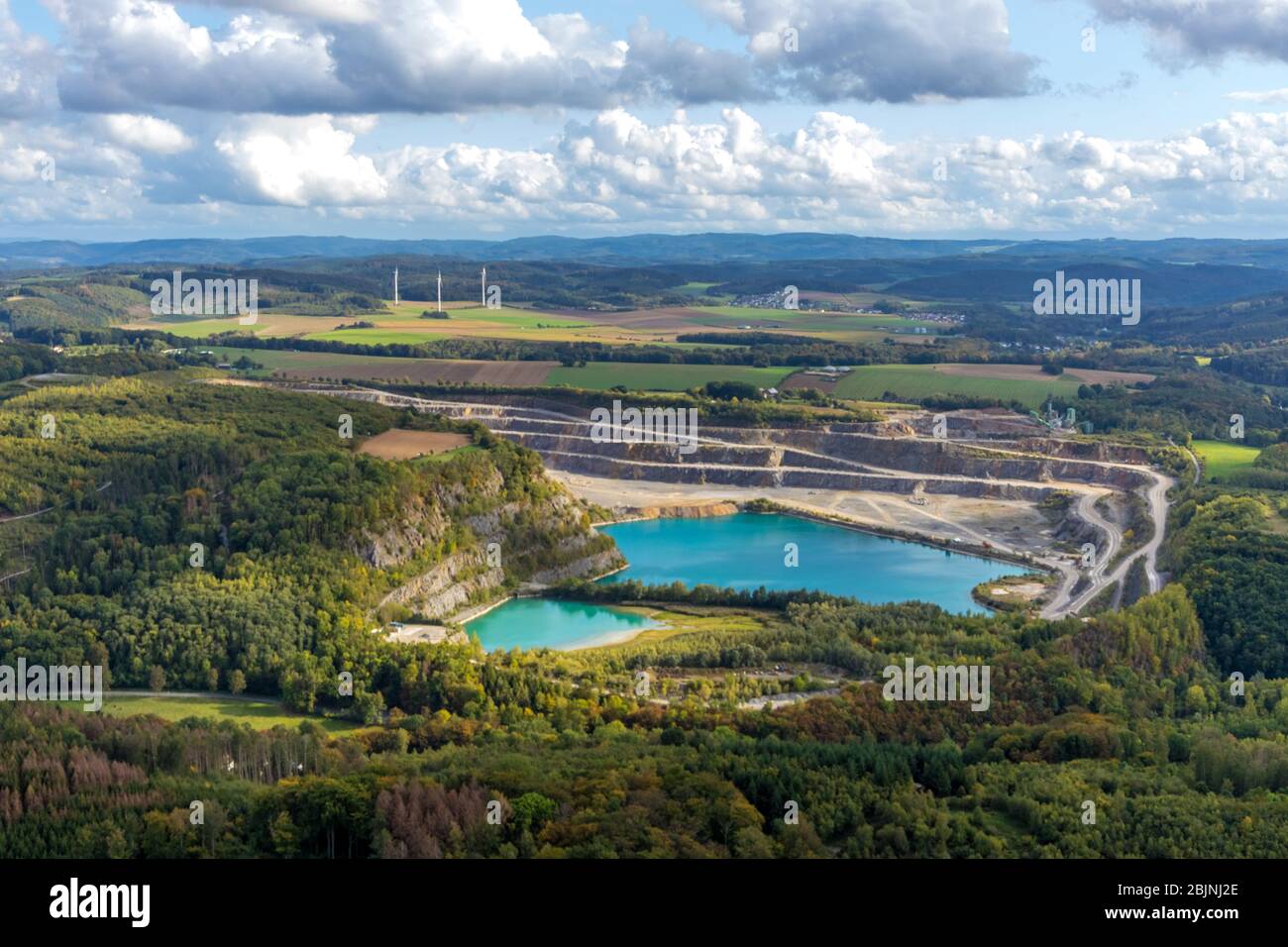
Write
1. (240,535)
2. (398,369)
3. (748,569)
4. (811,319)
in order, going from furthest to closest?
(811,319)
(398,369)
(748,569)
(240,535)

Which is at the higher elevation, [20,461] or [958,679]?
[20,461]

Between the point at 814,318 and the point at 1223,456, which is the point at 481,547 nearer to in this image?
the point at 1223,456

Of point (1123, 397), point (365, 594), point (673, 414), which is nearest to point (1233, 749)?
point (365, 594)

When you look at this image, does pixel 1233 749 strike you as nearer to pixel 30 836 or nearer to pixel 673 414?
pixel 30 836

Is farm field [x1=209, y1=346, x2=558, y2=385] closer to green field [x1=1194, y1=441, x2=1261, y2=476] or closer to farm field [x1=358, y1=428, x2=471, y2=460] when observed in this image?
farm field [x1=358, y1=428, x2=471, y2=460]

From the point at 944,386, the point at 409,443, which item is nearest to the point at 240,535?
the point at 409,443

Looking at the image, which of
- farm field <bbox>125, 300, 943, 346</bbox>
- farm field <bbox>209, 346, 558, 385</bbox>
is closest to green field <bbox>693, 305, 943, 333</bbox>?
farm field <bbox>125, 300, 943, 346</bbox>

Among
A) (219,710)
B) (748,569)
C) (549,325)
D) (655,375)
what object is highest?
(549,325)
